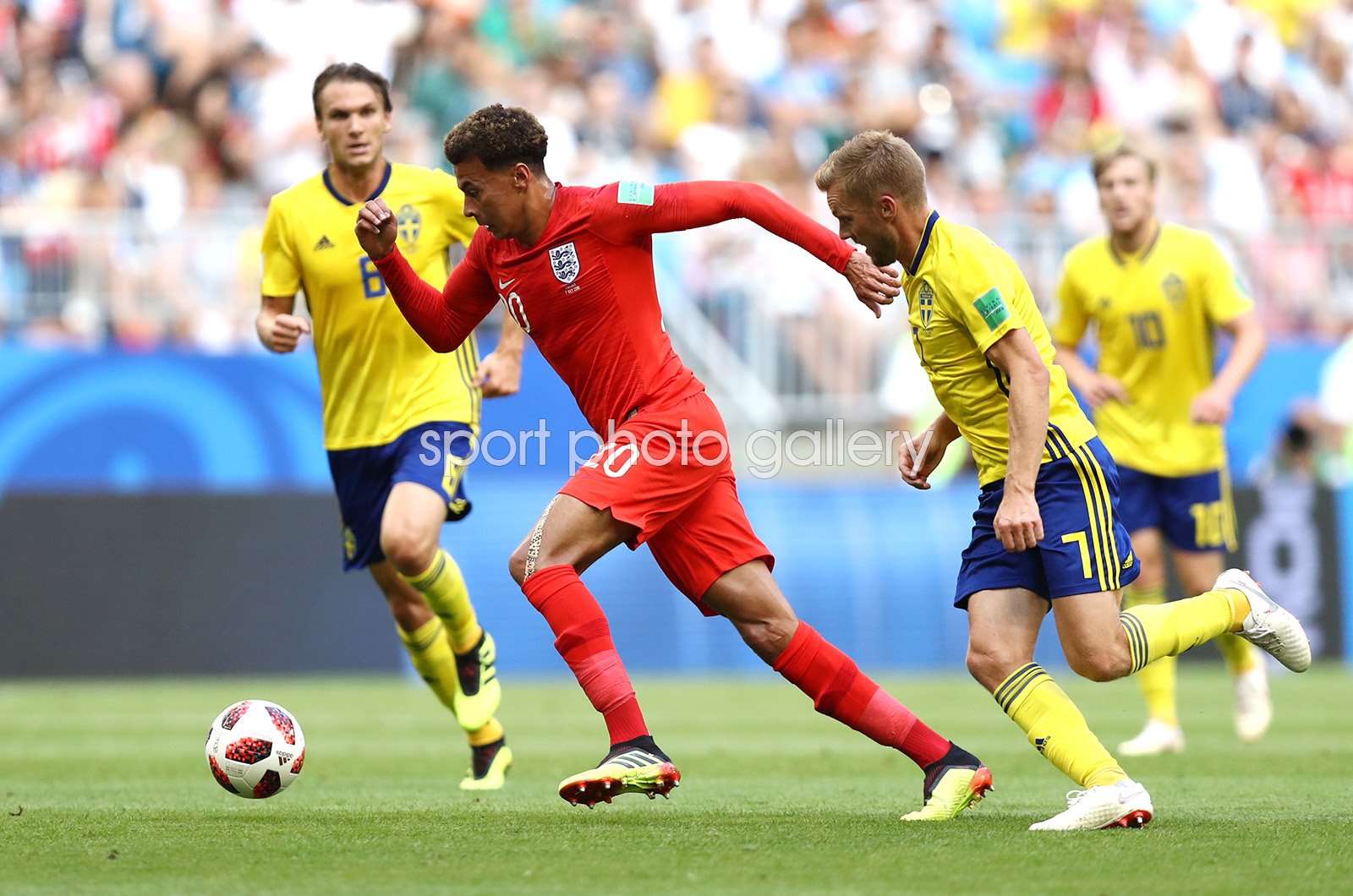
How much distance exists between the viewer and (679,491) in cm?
596

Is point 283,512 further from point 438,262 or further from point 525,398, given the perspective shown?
point 438,262

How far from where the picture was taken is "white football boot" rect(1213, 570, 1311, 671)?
6.09m

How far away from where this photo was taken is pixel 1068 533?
5.62 m

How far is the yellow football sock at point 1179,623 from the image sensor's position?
5.73 metres

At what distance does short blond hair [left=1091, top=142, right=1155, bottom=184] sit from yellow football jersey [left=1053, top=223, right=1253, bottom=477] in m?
0.43

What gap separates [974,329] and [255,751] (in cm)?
287

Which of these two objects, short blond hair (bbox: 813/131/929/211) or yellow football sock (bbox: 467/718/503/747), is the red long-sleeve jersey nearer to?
short blond hair (bbox: 813/131/929/211)

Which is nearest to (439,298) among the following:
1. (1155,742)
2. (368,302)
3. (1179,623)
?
(368,302)

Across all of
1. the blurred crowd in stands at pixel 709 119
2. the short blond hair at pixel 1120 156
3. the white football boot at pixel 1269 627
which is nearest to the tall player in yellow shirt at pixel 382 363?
the white football boot at pixel 1269 627

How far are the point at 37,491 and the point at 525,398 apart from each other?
149 inches

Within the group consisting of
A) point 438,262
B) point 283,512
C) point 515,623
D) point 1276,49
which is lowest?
point 515,623

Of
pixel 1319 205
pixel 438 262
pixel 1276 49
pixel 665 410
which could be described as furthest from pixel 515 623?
pixel 1276 49

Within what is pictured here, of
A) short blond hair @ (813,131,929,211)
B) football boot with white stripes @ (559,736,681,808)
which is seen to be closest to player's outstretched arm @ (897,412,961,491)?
Result: short blond hair @ (813,131,929,211)

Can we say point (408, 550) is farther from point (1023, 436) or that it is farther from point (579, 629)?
point (1023, 436)
